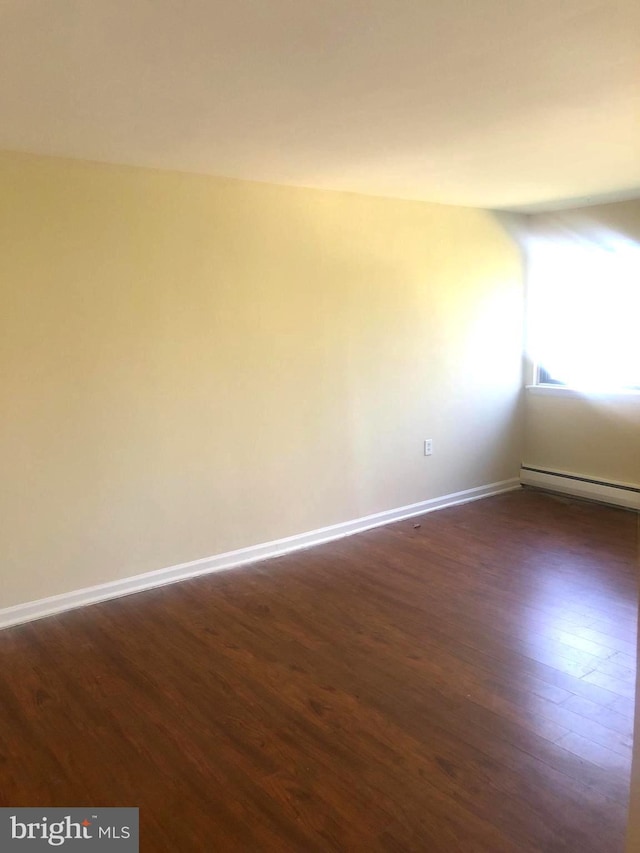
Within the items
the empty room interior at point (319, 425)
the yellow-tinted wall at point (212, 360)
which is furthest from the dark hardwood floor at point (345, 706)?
the yellow-tinted wall at point (212, 360)

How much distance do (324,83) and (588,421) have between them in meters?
3.49

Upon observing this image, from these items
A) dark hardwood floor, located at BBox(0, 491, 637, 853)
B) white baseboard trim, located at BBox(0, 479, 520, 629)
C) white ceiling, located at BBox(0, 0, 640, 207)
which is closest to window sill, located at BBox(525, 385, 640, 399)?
white baseboard trim, located at BBox(0, 479, 520, 629)

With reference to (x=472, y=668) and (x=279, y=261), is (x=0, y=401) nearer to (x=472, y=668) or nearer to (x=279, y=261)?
(x=279, y=261)

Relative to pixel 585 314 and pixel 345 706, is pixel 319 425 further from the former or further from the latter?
pixel 585 314

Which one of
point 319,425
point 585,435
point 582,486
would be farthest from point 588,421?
point 319,425

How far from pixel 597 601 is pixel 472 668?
95 cm

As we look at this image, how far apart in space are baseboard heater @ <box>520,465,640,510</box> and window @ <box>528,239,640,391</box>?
0.68 meters

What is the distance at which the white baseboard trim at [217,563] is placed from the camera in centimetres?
299

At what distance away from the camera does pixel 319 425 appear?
388cm

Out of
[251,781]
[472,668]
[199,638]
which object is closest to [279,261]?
[199,638]

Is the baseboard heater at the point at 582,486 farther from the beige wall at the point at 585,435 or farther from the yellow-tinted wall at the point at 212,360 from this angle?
the yellow-tinted wall at the point at 212,360

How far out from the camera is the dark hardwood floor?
5.95 feet

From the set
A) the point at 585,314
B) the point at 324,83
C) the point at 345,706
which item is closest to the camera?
the point at 324,83

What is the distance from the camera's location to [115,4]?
56.8 inches
